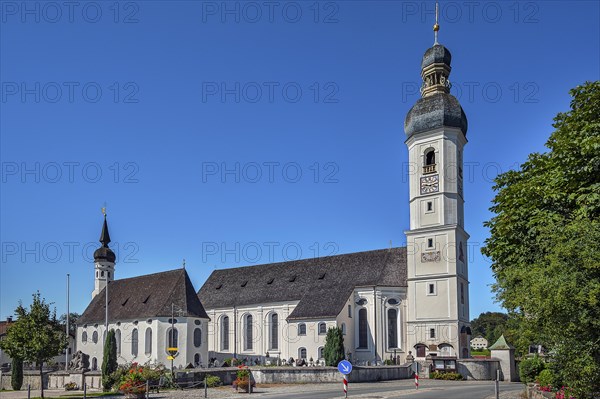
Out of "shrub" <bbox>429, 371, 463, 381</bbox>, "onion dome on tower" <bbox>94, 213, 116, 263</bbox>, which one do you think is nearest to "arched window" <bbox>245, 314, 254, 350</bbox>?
"onion dome on tower" <bbox>94, 213, 116, 263</bbox>

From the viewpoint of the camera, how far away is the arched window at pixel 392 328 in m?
→ 57.5

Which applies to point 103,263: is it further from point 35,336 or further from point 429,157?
point 35,336

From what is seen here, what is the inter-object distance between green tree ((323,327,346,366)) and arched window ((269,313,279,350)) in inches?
439

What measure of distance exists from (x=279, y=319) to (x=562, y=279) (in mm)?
49754

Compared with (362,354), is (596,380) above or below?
above

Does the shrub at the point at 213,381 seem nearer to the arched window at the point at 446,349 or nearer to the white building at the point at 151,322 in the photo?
the white building at the point at 151,322

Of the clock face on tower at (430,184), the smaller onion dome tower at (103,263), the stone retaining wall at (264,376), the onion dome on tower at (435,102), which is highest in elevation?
the onion dome on tower at (435,102)

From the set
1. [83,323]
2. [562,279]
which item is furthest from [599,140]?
[83,323]

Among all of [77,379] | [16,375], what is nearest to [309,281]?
[77,379]

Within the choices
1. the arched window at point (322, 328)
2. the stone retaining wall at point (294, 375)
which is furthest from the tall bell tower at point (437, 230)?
the stone retaining wall at point (294, 375)

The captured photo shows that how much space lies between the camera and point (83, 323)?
73.2 metres

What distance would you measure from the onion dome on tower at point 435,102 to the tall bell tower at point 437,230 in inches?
3.4

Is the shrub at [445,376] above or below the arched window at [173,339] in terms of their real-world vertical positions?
below

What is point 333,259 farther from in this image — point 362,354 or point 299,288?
point 362,354
